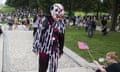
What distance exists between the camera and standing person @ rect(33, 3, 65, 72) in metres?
7.89

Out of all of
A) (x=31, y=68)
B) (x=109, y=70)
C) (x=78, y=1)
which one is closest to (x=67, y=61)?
(x=31, y=68)

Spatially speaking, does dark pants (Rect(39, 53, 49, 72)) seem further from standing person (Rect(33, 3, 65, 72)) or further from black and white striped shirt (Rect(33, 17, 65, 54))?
black and white striped shirt (Rect(33, 17, 65, 54))

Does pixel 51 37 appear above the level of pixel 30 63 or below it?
above

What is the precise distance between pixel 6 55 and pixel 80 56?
3071 millimetres

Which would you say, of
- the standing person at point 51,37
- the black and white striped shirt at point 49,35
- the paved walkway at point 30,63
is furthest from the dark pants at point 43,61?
the paved walkway at point 30,63

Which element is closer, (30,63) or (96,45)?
(30,63)

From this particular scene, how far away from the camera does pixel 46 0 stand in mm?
61594

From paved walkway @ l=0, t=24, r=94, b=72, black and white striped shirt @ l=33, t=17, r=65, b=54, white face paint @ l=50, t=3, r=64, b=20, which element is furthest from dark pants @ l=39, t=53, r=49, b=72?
paved walkway @ l=0, t=24, r=94, b=72

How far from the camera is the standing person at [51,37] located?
25.9ft

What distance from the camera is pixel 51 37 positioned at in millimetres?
7906

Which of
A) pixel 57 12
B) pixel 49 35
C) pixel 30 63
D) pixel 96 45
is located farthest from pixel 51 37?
pixel 96 45

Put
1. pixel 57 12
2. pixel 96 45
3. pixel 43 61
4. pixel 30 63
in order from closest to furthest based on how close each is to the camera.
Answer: pixel 57 12
pixel 43 61
pixel 30 63
pixel 96 45

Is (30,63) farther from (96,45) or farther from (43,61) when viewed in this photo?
(96,45)

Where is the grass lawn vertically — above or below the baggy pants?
below
